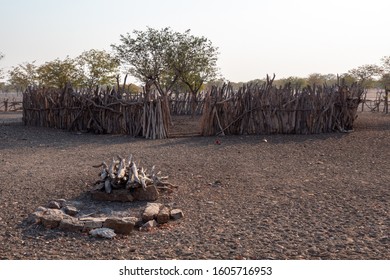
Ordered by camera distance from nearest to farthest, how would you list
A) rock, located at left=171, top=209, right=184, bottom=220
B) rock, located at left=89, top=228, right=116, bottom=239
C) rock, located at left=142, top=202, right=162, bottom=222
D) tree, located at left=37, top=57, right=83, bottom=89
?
rock, located at left=89, top=228, right=116, bottom=239 → rock, located at left=142, top=202, right=162, bottom=222 → rock, located at left=171, top=209, right=184, bottom=220 → tree, located at left=37, top=57, right=83, bottom=89

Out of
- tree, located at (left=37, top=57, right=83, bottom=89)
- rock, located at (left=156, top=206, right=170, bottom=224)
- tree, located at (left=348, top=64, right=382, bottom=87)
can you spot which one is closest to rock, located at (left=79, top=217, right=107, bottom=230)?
rock, located at (left=156, top=206, right=170, bottom=224)

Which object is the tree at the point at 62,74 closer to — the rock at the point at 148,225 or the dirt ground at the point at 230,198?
the dirt ground at the point at 230,198

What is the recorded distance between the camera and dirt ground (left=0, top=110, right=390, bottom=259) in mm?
3697

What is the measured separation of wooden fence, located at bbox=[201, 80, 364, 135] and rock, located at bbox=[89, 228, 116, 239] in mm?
8214

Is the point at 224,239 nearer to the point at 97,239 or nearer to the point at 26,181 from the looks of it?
the point at 97,239

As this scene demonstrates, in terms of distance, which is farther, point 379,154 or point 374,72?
point 374,72

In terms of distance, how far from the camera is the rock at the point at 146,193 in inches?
208

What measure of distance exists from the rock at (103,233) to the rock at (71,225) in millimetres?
153

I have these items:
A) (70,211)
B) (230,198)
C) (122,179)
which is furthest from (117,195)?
(230,198)

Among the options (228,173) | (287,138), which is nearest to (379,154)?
(287,138)

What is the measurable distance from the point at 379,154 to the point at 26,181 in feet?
21.5

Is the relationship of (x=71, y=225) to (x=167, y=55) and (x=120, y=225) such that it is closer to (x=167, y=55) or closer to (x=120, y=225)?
(x=120, y=225)

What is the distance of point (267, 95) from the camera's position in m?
12.2

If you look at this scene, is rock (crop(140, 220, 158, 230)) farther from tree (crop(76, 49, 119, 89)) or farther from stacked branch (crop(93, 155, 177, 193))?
tree (crop(76, 49, 119, 89))
